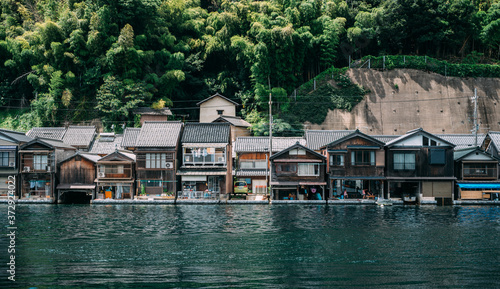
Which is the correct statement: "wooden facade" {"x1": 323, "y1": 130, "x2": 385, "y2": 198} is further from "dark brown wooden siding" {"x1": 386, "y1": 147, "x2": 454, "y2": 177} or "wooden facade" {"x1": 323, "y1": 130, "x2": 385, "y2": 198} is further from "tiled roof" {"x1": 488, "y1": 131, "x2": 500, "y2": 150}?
"tiled roof" {"x1": 488, "y1": 131, "x2": 500, "y2": 150}

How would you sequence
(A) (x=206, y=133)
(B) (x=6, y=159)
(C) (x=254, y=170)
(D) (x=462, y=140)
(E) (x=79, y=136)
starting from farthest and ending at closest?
→ (E) (x=79, y=136) → (D) (x=462, y=140) → (C) (x=254, y=170) → (A) (x=206, y=133) → (B) (x=6, y=159)

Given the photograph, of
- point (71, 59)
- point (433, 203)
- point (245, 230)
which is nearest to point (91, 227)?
point (245, 230)

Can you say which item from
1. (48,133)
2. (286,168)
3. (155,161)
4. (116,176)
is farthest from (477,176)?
(48,133)

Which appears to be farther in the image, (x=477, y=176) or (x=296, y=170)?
(x=296, y=170)

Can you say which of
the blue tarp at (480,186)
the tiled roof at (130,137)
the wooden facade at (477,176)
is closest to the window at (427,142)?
the wooden facade at (477,176)

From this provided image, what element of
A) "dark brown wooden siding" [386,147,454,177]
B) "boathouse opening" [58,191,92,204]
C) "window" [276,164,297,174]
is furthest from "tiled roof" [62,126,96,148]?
"dark brown wooden siding" [386,147,454,177]

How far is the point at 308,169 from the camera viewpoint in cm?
4662

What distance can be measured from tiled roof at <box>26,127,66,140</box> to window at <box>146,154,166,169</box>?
15.1 metres

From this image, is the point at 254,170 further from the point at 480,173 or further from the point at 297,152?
the point at 480,173

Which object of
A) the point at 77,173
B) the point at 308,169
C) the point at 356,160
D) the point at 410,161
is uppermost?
the point at 356,160

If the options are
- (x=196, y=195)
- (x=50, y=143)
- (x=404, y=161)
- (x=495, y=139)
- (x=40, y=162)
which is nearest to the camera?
(x=196, y=195)

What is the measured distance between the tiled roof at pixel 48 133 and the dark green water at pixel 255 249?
19.8m

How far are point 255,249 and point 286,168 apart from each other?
23873mm

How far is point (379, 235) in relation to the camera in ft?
89.4
